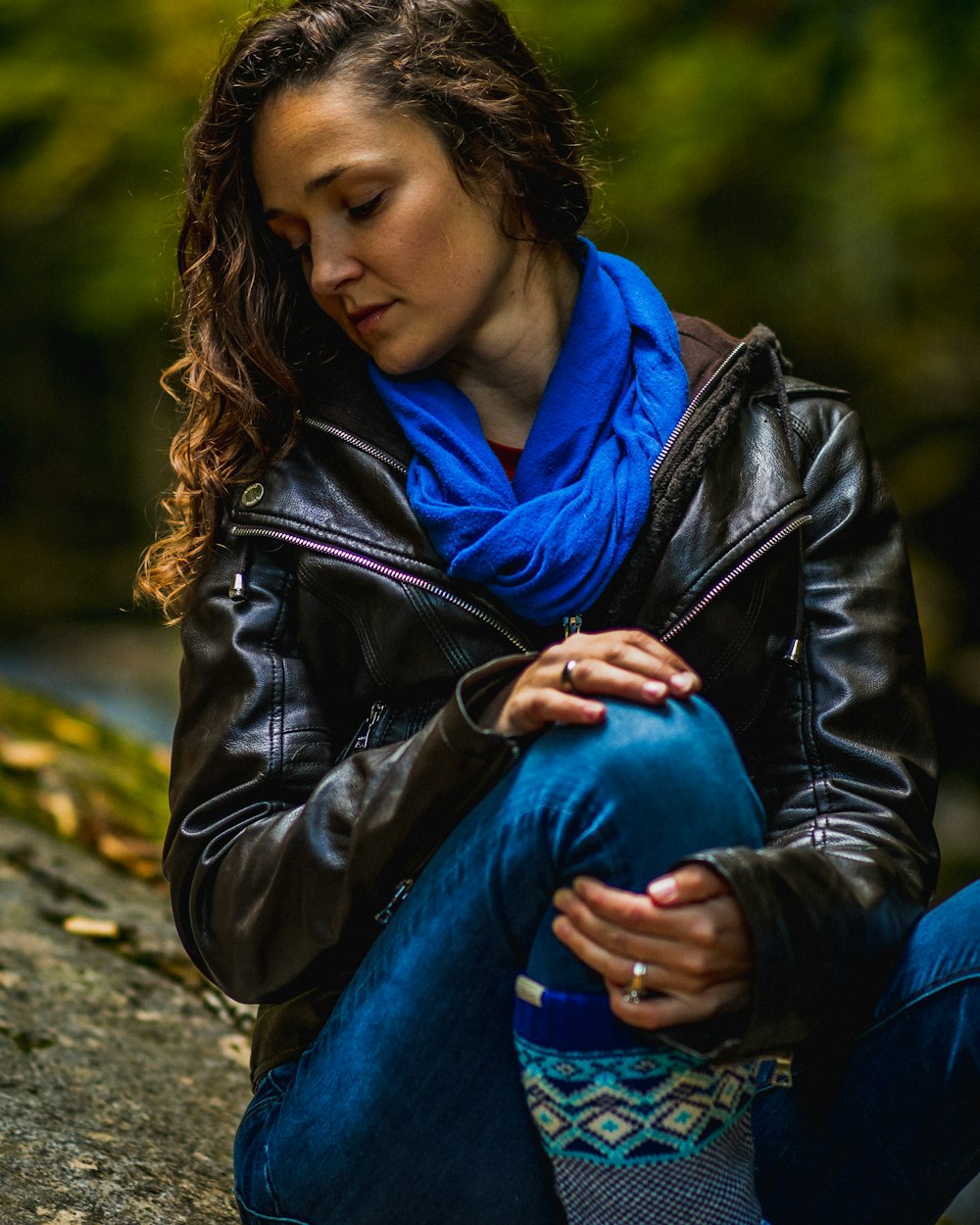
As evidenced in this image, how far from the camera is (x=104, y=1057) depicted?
213cm

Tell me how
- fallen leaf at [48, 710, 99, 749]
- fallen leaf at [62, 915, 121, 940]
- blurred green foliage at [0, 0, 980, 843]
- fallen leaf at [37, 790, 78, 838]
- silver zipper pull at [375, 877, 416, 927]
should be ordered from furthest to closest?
1. fallen leaf at [48, 710, 99, 749]
2. blurred green foliage at [0, 0, 980, 843]
3. fallen leaf at [37, 790, 78, 838]
4. fallen leaf at [62, 915, 121, 940]
5. silver zipper pull at [375, 877, 416, 927]

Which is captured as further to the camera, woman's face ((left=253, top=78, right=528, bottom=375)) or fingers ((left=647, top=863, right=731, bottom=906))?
woman's face ((left=253, top=78, right=528, bottom=375))

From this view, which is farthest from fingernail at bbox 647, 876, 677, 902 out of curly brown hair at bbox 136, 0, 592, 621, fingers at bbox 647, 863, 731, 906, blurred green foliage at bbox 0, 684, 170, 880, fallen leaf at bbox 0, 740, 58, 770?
fallen leaf at bbox 0, 740, 58, 770

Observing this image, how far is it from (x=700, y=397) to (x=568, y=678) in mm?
573

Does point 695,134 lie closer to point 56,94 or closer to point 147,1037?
point 56,94

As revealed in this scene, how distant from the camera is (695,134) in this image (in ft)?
13.4

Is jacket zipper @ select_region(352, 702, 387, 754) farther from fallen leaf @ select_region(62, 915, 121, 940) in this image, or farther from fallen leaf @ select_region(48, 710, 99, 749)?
fallen leaf @ select_region(48, 710, 99, 749)

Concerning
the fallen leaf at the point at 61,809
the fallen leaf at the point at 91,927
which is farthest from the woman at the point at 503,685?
the fallen leaf at the point at 61,809

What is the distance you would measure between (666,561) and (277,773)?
1.70 ft

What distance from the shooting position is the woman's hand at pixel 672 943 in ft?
4.31

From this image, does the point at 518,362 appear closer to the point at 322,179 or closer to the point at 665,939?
the point at 322,179

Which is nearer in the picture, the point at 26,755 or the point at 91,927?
the point at 91,927

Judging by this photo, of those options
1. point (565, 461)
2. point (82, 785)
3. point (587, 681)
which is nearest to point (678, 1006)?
point (587, 681)

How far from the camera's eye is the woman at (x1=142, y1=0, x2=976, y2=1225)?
53.5 inches
